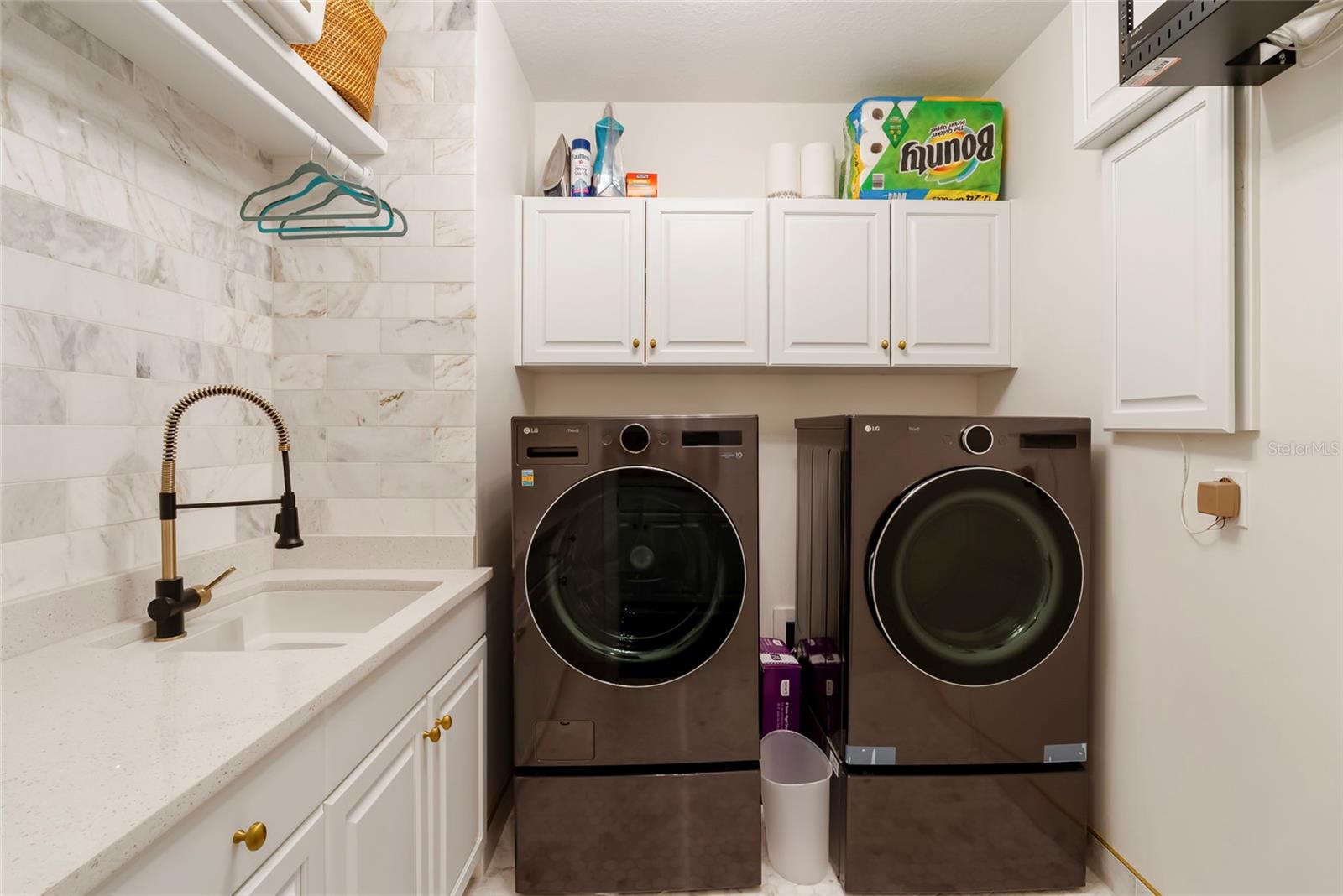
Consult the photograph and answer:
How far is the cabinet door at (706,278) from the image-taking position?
2.13 m

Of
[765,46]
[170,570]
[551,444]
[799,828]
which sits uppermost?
[765,46]

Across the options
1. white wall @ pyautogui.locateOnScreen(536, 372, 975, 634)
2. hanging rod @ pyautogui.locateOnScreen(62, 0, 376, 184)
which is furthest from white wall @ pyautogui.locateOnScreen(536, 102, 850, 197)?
hanging rod @ pyautogui.locateOnScreen(62, 0, 376, 184)

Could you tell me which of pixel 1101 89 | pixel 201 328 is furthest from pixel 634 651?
pixel 1101 89

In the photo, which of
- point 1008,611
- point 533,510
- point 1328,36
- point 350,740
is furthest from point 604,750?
A: point 1328,36

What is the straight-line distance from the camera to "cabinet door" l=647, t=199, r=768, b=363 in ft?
7.00

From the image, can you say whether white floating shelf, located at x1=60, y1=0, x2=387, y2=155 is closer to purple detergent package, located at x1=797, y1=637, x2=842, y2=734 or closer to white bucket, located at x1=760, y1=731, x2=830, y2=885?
purple detergent package, located at x1=797, y1=637, x2=842, y2=734

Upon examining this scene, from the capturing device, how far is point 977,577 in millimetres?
1646

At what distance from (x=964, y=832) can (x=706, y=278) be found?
6.14 ft

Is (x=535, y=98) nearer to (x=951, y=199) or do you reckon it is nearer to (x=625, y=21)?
(x=625, y=21)

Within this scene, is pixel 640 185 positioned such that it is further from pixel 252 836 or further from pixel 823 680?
pixel 252 836

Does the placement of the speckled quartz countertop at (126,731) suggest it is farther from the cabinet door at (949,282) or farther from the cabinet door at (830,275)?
the cabinet door at (949,282)

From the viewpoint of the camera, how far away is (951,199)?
7.11ft

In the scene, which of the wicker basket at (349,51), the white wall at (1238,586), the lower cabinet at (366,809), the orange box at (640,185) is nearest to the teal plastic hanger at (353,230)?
the wicker basket at (349,51)

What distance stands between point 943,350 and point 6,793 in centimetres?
Answer: 239
